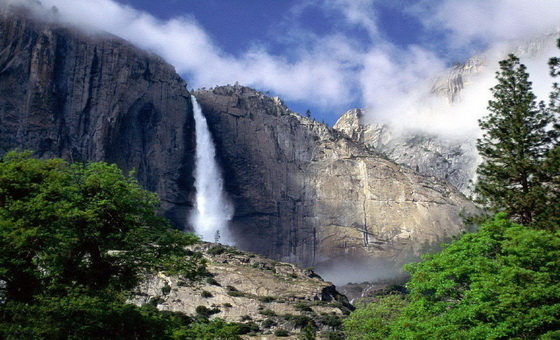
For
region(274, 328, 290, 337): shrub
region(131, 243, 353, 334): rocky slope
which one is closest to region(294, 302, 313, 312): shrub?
region(131, 243, 353, 334): rocky slope

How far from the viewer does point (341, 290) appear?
10212 cm

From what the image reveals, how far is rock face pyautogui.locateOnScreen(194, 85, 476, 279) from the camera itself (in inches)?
4611

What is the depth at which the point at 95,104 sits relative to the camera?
9825 centimetres

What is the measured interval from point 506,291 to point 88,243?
52.3ft

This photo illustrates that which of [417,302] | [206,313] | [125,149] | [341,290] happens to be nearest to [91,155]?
[125,149]

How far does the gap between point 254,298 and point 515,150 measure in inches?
1694

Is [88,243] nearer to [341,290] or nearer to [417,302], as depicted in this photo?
[417,302]

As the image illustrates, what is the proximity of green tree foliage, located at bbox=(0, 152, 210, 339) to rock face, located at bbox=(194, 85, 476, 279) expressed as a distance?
90.0 meters

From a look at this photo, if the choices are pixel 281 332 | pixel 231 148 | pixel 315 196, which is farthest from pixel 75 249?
pixel 315 196

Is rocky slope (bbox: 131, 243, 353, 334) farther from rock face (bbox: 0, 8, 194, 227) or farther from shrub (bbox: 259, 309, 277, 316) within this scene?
rock face (bbox: 0, 8, 194, 227)

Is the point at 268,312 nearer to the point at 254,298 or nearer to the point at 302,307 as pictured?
the point at 254,298

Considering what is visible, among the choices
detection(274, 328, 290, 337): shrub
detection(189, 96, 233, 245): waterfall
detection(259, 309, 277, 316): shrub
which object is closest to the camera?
detection(274, 328, 290, 337): shrub

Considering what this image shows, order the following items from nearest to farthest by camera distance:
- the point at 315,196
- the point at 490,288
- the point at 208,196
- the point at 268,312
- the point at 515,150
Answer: the point at 490,288
the point at 515,150
the point at 268,312
the point at 208,196
the point at 315,196

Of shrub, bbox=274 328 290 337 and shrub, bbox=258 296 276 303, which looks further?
shrub, bbox=258 296 276 303
